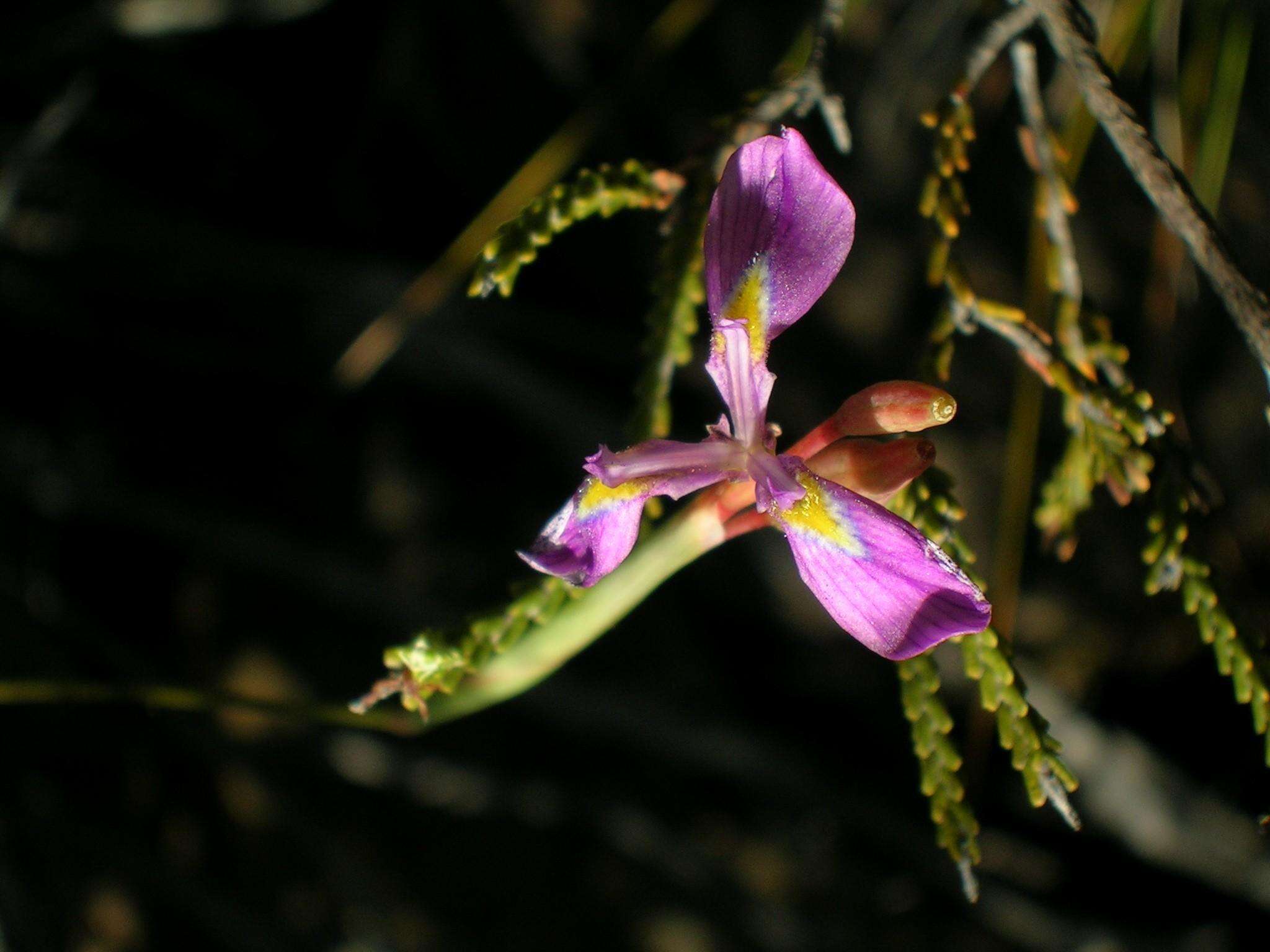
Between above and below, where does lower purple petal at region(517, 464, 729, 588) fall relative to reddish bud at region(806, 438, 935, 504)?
above

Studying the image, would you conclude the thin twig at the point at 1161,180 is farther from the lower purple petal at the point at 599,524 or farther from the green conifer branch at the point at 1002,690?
the lower purple petal at the point at 599,524

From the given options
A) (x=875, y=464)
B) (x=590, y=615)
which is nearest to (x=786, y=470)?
(x=875, y=464)

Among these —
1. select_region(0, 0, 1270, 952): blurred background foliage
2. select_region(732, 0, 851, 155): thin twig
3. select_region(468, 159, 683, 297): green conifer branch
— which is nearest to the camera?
select_region(468, 159, 683, 297): green conifer branch

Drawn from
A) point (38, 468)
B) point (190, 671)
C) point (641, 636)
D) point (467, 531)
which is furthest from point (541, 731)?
point (38, 468)

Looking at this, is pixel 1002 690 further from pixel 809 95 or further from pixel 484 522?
pixel 484 522

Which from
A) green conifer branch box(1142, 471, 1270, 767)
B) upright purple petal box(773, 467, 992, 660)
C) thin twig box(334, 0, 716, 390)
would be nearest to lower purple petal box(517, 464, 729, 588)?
upright purple petal box(773, 467, 992, 660)

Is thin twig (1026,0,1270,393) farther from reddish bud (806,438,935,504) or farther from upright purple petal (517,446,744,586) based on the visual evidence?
upright purple petal (517,446,744,586)
